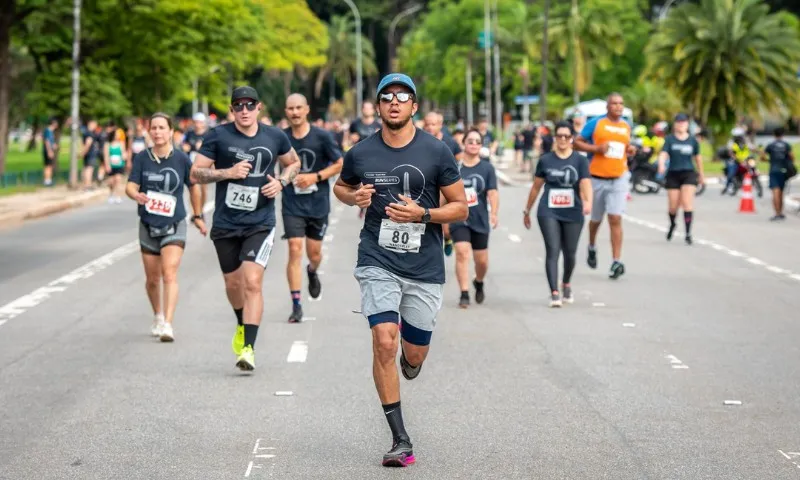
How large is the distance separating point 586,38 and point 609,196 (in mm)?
64055

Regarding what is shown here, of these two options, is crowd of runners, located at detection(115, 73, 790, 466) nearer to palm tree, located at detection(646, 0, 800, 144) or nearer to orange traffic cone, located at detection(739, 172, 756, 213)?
orange traffic cone, located at detection(739, 172, 756, 213)

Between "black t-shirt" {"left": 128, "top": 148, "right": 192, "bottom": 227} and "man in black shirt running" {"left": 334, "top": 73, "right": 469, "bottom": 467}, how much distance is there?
400 cm

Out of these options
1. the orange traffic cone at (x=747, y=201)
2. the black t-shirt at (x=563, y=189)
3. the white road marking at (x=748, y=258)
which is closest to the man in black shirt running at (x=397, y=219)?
the black t-shirt at (x=563, y=189)

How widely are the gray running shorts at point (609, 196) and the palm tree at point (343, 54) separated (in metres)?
98.1

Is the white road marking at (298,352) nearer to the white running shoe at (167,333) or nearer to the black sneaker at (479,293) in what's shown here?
the white running shoe at (167,333)

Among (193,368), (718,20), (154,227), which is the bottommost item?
(193,368)

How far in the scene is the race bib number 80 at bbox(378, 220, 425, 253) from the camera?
6.93 meters

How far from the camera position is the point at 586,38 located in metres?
78.8

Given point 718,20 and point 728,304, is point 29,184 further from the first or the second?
point 728,304

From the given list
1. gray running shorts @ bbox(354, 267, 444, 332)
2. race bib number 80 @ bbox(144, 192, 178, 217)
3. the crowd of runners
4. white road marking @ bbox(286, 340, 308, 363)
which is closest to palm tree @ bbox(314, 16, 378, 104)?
the crowd of runners

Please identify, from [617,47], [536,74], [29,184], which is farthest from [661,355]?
[536,74]

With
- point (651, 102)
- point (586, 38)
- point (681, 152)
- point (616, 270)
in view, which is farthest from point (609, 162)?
point (651, 102)

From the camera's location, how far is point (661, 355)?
10.3 meters

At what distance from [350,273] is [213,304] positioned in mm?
3194
